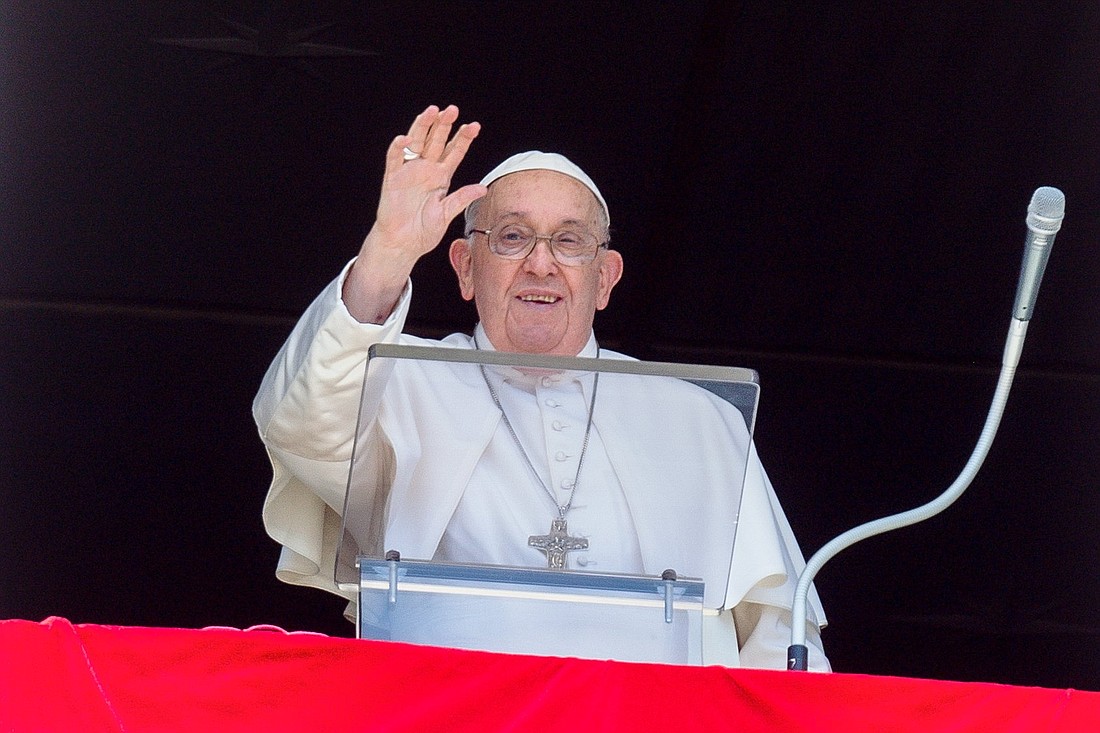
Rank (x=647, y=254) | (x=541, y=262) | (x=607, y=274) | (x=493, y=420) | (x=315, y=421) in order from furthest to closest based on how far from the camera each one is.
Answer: (x=647, y=254), (x=607, y=274), (x=541, y=262), (x=493, y=420), (x=315, y=421)

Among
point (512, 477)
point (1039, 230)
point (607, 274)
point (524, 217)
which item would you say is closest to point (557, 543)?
point (512, 477)

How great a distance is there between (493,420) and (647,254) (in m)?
1.78

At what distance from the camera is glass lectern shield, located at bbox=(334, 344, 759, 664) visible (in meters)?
2.31

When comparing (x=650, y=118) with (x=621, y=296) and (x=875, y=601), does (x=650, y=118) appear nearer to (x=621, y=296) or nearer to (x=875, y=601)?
(x=621, y=296)

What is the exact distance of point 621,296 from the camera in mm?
4719

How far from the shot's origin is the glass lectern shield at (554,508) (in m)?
2.31

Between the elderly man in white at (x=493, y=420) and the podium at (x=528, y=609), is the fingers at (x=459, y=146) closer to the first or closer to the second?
the elderly man in white at (x=493, y=420)

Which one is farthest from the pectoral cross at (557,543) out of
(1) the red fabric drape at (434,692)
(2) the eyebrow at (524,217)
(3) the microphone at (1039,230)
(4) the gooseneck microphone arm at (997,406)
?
(2) the eyebrow at (524,217)

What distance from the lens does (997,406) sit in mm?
2416

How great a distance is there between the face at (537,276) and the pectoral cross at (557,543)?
2.57 feet

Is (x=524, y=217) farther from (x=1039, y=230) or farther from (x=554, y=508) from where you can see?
(x=1039, y=230)

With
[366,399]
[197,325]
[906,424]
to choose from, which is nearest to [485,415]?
[366,399]

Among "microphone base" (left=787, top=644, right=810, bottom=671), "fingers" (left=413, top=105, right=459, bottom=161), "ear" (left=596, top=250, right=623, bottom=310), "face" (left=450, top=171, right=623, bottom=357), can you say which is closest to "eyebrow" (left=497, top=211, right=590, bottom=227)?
"face" (left=450, top=171, right=623, bottom=357)

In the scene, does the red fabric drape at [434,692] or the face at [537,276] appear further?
the face at [537,276]
